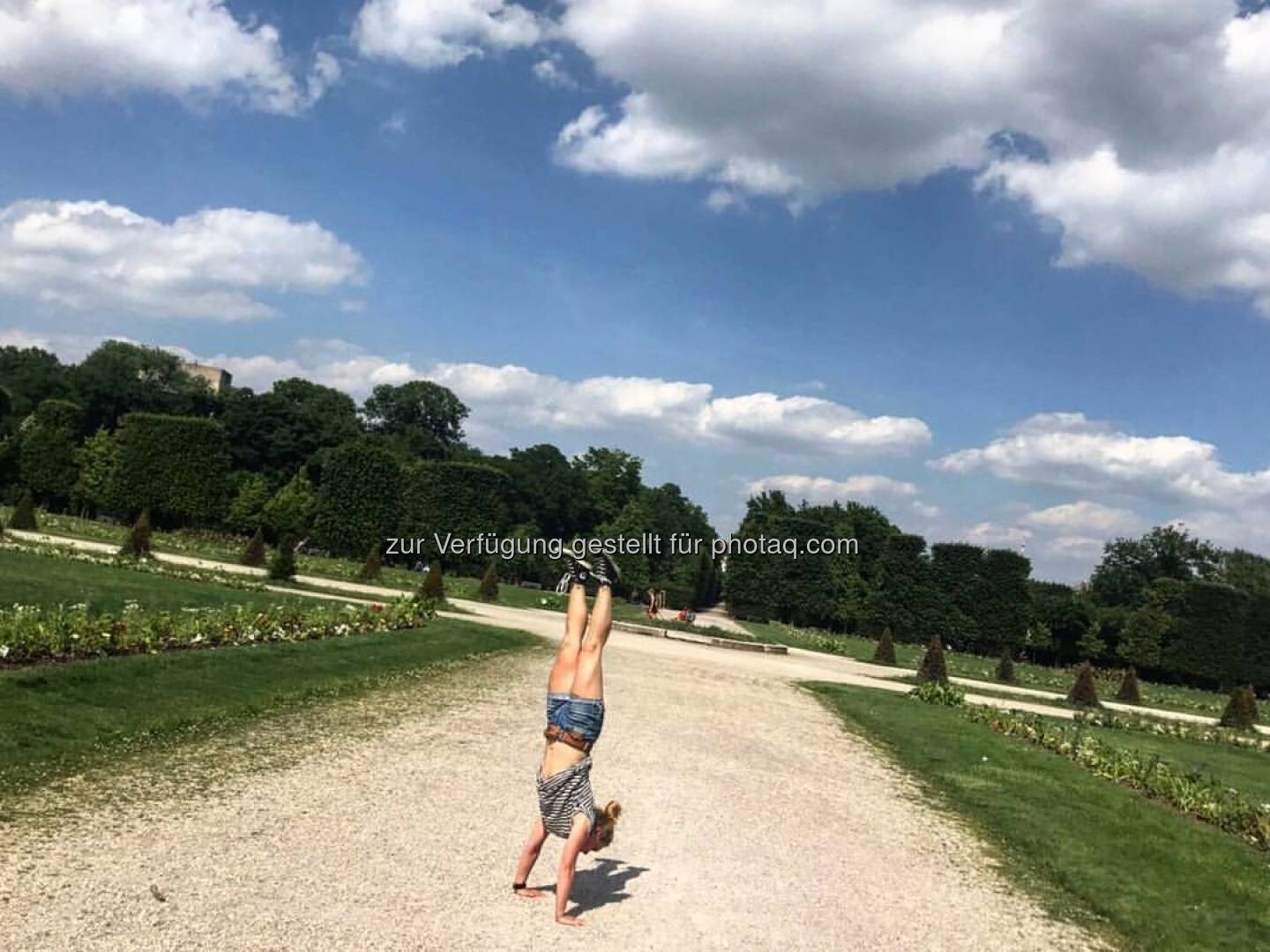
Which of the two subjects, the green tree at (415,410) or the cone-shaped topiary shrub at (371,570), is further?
the green tree at (415,410)

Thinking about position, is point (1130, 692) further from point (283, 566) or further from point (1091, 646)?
point (283, 566)

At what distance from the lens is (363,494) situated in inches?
1825

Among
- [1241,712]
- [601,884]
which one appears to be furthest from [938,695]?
[601,884]

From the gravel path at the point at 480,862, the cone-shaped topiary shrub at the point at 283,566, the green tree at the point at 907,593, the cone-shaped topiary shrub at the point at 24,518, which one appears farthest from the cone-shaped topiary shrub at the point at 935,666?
the cone-shaped topiary shrub at the point at 24,518

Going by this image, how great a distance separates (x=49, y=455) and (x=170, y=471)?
25.4 ft

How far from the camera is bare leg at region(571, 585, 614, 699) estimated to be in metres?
5.43

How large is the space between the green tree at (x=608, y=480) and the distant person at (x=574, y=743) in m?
76.4

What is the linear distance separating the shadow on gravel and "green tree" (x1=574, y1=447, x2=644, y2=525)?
75354 millimetres

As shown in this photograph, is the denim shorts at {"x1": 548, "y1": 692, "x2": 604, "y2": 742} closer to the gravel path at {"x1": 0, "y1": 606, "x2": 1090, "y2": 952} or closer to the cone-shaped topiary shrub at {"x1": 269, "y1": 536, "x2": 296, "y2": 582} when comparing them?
the gravel path at {"x1": 0, "y1": 606, "x2": 1090, "y2": 952}

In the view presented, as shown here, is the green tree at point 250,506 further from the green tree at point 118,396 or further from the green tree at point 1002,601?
the green tree at point 1002,601

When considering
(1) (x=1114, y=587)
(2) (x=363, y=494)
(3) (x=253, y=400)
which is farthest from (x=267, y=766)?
(1) (x=1114, y=587)

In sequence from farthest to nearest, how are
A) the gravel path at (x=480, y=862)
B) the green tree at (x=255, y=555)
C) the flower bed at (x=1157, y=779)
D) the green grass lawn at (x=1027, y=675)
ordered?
1. the green grass lawn at (x=1027, y=675)
2. the green tree at (x=255, y=555)
3. the flower bed at (x=1157, y=779)
4. the gravel path at (x=480, y=862)

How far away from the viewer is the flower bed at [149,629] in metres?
9.75

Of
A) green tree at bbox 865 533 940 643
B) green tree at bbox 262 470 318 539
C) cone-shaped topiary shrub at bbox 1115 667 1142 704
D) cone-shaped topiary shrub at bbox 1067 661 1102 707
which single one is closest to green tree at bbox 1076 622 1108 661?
green tree at bbox 865 533 940 643
